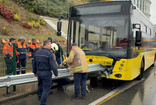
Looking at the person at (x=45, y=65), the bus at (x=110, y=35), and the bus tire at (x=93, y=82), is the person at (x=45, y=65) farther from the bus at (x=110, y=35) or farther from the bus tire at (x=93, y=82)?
the bus tire at (x=93, y=82)

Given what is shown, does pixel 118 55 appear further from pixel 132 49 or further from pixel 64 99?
pixel 64 99

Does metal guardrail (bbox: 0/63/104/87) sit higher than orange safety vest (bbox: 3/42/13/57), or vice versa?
orange safety vest (bbox: 3/42/13/57)

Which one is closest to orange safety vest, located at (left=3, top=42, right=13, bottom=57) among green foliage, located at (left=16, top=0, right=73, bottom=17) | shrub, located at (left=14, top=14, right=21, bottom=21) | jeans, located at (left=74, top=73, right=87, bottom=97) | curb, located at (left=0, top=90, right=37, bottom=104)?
curb, located at (left=0, top=90, right=37, bottom=104)

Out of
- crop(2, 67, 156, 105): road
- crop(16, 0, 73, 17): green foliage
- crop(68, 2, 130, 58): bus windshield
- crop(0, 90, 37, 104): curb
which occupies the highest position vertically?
crop(16, 0, 73, 17): green foliage

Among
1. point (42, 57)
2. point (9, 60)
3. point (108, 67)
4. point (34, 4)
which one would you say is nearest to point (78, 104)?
point (42, 57)

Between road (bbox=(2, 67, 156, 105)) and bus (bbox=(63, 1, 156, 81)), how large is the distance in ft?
1.92

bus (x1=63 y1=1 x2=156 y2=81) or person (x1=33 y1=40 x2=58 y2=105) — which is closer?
person (x1=33 y1=40 x2=58 y2=105)

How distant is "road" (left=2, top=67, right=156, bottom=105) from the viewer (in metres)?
5.47

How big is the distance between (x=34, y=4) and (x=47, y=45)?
1684 centimetres

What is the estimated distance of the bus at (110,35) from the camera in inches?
262

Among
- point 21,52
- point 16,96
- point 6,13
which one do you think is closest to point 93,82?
point 21,52

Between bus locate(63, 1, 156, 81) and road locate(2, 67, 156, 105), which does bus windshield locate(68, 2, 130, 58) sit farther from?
road locate(2, 67, 156, 105)

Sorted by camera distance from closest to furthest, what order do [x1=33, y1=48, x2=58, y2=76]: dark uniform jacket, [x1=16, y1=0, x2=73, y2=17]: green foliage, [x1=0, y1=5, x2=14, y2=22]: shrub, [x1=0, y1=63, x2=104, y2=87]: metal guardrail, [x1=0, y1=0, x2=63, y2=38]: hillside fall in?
1. [x1=33, y1=48, x2=58, y2=76]: dark uniform jacket
2. [x1=0, y1=63, x2=104, y2=87]: metal guardrail
3. [x1=0, y1=0, x2=63, y2=38]: hillside
4. [x1=0, y1=5, x2=14, y2=22]: shrub
5. [x1=16, y1=0, x2=73, y2=17]: green foliage

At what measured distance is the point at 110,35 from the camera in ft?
22.5
